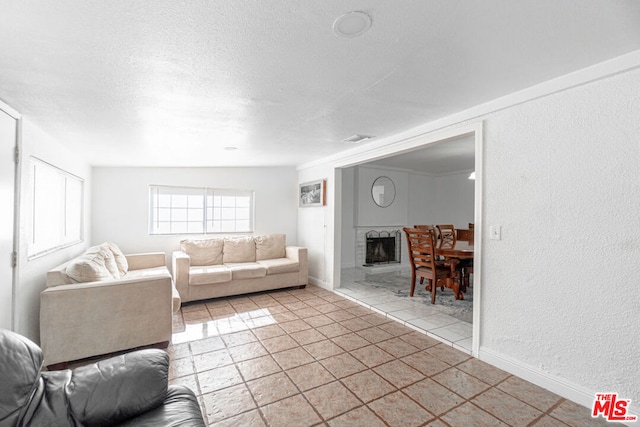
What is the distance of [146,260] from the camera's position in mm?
4289

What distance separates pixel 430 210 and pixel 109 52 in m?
7.08

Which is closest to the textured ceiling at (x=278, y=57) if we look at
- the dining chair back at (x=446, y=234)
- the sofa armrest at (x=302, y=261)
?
the sofa armrest at (x=302, y=261)

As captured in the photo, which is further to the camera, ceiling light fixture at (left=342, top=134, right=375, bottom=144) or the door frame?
ceiling light fixture at (left=342, top=134, right=375, bottom=144)

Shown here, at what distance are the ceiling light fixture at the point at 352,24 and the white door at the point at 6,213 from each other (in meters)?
2.40

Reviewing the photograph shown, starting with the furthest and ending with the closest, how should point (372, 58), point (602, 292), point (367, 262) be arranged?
point (367, 262) < point (602, 292) < point (372, 58)

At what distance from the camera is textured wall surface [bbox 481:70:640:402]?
1.74m

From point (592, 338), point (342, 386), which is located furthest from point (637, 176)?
point (342, 386)

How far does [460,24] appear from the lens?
4.52 ft

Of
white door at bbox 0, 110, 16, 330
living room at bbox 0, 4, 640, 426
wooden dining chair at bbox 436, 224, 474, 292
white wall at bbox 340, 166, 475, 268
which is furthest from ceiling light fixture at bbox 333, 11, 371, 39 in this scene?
white wall at bbox 340, 166, 475, 268

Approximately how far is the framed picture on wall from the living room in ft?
6.42

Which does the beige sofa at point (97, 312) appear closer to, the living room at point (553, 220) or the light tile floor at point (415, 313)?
the living room at point (553, 220)

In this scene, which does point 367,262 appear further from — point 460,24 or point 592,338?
point 460,24

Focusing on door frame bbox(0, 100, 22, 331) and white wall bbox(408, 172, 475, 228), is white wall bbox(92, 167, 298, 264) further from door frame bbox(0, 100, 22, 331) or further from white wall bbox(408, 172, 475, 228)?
white wall bbox(408, 172, 475, 228)

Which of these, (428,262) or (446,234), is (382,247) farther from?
(428,262)
